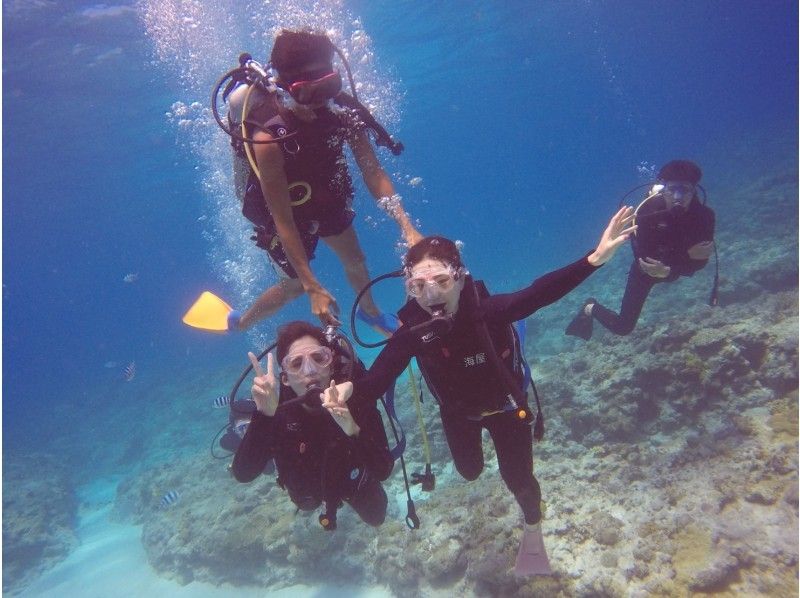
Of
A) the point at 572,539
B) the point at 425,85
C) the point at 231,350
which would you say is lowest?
the point at 572,539

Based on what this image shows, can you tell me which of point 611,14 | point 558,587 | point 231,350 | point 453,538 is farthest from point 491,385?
point 611,14

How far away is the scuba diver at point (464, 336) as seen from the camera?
3607 mm

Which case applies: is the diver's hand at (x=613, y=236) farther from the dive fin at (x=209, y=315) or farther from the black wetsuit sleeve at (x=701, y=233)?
the dive fin at (x=209, y=315)

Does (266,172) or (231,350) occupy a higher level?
(231,350)

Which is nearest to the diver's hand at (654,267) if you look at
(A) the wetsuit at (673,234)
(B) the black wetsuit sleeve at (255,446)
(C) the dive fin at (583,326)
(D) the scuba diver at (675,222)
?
(D) the scuba diver at (675,222)

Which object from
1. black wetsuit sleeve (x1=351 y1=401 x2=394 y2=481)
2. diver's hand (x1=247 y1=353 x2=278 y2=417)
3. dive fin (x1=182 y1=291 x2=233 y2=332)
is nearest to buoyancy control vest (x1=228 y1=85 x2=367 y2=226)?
diver's hand (x1=247 y1=353 x2=278 y2=417)

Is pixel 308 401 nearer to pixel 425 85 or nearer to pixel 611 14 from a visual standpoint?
pixel 425 85

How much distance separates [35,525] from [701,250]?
19.0 meters

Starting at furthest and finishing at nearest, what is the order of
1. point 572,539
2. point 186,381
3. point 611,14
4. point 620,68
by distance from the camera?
point 620,68 < point 611,14 < point 186,381 < point 572,539

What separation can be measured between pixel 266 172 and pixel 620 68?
394ft

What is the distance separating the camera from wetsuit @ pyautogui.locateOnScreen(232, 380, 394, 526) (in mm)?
4297

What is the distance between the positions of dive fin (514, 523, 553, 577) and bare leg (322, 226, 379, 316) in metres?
2.96

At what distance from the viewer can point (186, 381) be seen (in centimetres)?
2798

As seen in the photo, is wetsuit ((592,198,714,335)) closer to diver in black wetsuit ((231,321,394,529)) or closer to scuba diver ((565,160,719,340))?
scuba diver ((565,160,719,340))
